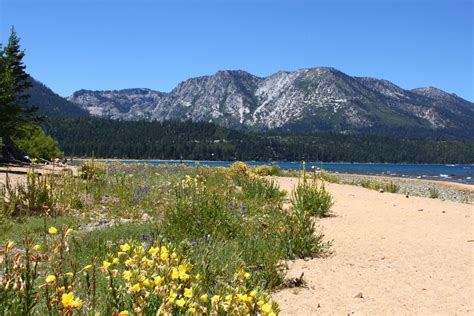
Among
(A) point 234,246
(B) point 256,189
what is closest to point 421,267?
(A) point 234,246

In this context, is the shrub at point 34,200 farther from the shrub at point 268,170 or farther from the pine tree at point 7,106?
the shrub at point 268,170

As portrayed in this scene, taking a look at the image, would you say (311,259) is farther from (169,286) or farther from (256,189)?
(256,189)

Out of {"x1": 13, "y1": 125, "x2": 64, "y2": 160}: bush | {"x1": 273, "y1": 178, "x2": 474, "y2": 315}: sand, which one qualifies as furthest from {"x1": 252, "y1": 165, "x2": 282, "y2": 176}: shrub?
{"x1": 273, "y1": 178, "x2": 474, "y2": 315}: sand

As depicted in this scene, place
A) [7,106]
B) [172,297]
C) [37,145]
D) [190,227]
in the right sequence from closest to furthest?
[172,297] → [190,227] → [7,106] → [37,145]

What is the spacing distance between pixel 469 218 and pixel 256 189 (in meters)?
5.97

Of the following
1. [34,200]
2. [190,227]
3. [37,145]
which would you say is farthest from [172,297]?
[37,145]

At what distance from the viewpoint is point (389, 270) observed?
6.32 m

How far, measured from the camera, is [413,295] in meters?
5.29

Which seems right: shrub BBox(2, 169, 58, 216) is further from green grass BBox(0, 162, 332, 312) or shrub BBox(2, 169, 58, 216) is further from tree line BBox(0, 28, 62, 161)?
tree line BBox(0, 28, 62, 161)

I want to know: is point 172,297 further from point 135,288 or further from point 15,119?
point 15,119

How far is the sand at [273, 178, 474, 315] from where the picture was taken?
16.3ft

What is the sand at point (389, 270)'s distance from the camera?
4973 millimetres

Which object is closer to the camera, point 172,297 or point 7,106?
point 172,297

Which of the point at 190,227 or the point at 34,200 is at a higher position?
the point at 34,200
